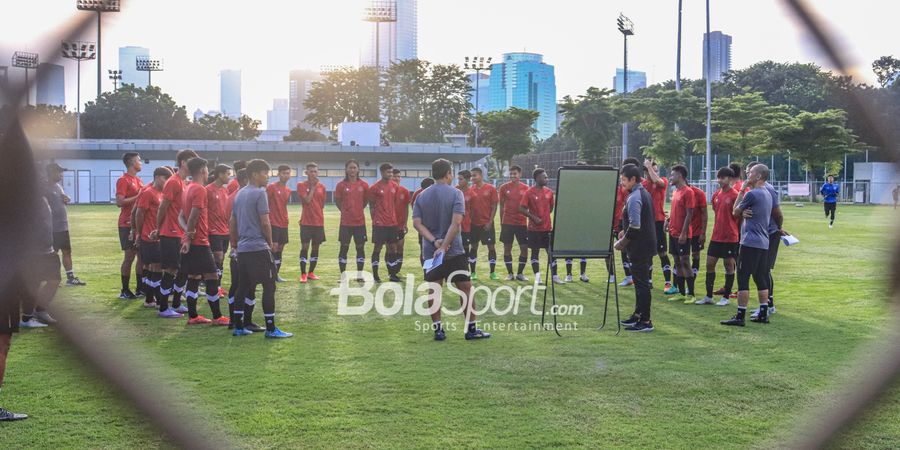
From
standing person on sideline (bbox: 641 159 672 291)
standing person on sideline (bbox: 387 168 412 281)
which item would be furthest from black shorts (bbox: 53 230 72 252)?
standing person on sideline (bbox: 641 159 672 291)

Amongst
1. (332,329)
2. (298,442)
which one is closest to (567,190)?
(332,329)

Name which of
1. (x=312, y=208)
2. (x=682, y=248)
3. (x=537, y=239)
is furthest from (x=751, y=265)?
(x=312, y=208)

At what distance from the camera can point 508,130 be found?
74062 millimetres

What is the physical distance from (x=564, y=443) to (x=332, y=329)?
16.4 feet

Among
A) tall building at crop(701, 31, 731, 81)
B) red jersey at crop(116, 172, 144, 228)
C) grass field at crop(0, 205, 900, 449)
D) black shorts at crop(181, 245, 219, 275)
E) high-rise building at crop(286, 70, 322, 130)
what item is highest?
high-rise building at crop(286, 70, 322, 130)

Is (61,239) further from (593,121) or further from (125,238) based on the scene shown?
(593,121)

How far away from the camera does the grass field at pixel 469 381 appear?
5.08 meters

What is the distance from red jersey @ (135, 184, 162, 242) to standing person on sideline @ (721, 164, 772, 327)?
783 cm

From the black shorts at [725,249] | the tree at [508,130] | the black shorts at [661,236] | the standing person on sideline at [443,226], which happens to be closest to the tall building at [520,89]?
the tree at [508,130]

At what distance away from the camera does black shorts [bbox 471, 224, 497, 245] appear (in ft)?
49.4

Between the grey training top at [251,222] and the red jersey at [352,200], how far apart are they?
606 cm

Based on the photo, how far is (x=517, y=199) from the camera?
14812 millimetres

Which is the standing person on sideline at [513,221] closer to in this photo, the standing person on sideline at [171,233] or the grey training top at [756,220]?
the grey training top at [756,220]

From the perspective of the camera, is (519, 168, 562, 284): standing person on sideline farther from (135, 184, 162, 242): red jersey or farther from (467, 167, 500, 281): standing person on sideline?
(135, 184, 162, 242): red jersey
